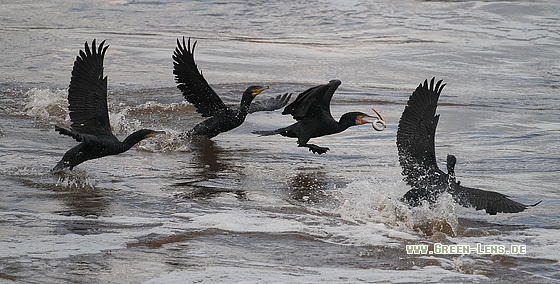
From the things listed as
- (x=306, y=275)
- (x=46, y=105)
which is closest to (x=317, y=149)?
(x=306, y=275)

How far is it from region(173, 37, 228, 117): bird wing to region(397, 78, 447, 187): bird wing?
3380 millimetres

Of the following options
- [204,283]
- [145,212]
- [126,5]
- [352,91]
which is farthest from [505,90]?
[126,5]

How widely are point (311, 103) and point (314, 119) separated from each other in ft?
0.80

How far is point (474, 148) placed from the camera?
944 centimetres

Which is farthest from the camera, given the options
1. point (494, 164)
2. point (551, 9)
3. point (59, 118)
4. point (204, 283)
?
point (551, 9)

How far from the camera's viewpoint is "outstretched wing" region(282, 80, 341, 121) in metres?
8.52

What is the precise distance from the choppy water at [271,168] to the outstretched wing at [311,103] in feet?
1.75

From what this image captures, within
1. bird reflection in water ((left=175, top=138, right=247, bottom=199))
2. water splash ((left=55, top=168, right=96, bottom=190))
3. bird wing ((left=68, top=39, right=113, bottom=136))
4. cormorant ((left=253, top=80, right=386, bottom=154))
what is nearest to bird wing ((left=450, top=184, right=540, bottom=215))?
bird reflection in water ((left=175, top=138, right=247, bottom=199))

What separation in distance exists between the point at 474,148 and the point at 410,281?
4328mm

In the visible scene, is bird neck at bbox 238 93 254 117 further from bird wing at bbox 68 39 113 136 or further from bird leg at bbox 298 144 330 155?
bird wing at bbox 68 39 113 136

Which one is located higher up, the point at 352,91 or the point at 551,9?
the point at 551,9

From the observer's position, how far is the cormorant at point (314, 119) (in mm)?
8625

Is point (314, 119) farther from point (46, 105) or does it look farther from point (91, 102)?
point (46, 105)

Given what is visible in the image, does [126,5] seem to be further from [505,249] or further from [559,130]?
[505,249]
